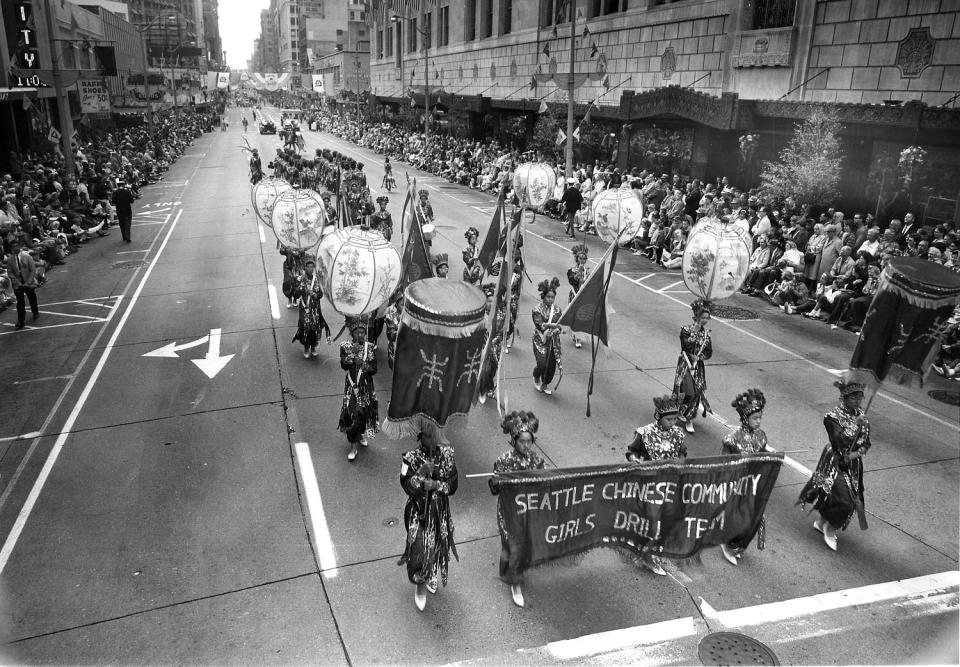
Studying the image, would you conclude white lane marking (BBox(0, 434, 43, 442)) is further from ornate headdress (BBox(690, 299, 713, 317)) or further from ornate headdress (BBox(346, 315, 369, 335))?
ornate headdress (BBox(690, 299, 713, 317))

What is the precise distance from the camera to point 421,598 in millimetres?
6461

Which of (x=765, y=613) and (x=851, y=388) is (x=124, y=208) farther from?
(x=765, y=613)

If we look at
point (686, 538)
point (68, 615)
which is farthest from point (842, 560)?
point (68, 615)

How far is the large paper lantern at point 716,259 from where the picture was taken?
994cm

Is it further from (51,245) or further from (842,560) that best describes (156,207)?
(842,560)

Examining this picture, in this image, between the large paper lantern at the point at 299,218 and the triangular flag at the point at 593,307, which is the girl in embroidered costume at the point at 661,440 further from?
the large paper lantern at the point at 299,218

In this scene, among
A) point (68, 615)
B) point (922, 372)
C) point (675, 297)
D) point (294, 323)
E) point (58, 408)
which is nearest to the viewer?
point (68, 615)

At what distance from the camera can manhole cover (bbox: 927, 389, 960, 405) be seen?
1153cm

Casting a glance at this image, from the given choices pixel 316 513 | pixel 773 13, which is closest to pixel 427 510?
pixel 316 513

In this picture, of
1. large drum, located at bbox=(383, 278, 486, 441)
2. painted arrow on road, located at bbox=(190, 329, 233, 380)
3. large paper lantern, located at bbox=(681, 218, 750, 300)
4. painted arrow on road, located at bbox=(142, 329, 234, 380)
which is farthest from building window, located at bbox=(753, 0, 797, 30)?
large drum, located at bbox=(383, 278, 486, 441)

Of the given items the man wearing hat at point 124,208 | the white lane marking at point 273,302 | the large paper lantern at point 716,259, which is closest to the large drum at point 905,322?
the large paper lantern at point 716,259

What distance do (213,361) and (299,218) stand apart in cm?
297

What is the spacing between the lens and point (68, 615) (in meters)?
6.32

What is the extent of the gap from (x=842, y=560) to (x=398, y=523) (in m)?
4.66
